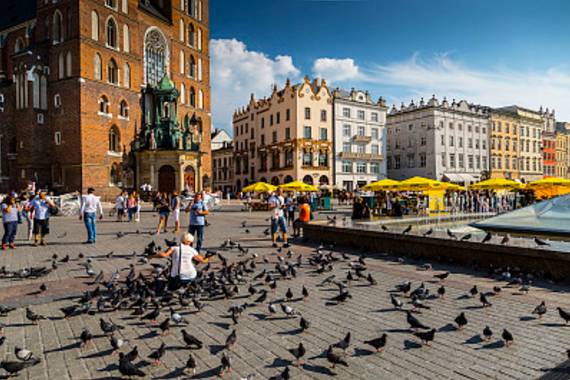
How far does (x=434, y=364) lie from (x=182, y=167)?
3918 cm

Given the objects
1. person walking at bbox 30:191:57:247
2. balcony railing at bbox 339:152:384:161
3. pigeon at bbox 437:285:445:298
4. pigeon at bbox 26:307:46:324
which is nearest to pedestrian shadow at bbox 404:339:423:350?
pigeon at bbox 437:285:445:298

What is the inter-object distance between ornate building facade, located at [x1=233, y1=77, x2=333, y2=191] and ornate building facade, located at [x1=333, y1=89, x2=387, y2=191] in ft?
5.35

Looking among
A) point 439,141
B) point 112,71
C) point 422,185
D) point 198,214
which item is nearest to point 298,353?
point 198,214

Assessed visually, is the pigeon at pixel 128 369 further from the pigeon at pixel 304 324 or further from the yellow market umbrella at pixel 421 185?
the yellow market umbrella at pixel 421 185

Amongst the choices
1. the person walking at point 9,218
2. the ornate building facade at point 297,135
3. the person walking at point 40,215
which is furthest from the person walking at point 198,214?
the ornate building facade at point 297,135

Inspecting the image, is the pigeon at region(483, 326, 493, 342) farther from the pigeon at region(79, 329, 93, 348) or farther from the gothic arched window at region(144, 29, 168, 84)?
the gothic arched window at region(144, 29, 168, 84)

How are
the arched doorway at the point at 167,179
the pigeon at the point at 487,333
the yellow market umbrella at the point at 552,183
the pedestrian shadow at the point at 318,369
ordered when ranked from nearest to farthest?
the pedestrian shadow at the point at 318,369
the pigeon at the point at 487,333
the yellow market umbrella at the point at 552,183
the arched doorway at the point at 167,179

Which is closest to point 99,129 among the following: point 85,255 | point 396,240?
point 85,255

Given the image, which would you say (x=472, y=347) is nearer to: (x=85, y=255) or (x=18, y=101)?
(x=85, y=255)

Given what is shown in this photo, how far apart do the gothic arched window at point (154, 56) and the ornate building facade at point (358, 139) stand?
2432 centimetres

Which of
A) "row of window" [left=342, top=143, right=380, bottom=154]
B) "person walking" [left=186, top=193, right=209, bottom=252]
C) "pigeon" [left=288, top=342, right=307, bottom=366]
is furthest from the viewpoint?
"row of window" [left=342, top=143, right=380, bottom=154]

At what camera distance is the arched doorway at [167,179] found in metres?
41.4

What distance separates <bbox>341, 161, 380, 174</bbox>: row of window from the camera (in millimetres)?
57969

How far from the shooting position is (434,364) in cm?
461
